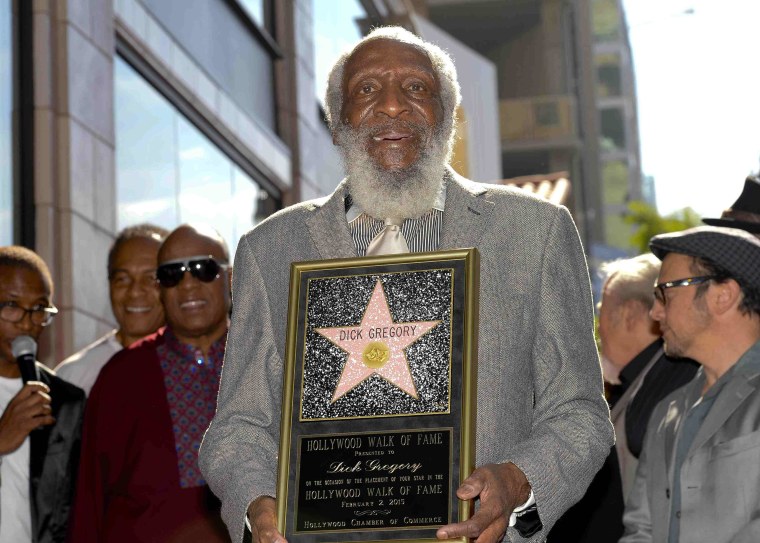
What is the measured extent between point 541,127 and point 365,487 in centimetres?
6112

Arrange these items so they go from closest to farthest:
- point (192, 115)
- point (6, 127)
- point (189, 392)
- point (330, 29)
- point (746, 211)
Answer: point (189, 392) < point (746, 211) < point (6, 127) < point (192, 115) < point (330, 29)

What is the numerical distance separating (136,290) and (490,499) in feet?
16.3

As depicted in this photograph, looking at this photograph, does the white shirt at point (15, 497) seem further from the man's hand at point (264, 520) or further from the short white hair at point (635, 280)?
the man's hand at point (264, 520)

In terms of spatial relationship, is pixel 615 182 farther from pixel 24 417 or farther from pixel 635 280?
pixel 24 417

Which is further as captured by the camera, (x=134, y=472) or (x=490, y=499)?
(x=134, y=472)

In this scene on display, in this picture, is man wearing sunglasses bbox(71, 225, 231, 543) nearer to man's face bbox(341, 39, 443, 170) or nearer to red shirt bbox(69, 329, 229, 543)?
red shirt bbox(69, 329, 229, 543)

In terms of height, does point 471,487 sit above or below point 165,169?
below

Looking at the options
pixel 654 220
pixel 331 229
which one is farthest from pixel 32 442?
pixel 654 220

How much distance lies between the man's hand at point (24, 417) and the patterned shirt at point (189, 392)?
56 centimetres

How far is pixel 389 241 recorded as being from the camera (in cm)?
387

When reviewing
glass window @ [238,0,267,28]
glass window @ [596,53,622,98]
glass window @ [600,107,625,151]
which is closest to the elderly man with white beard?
glass window @ [238,0,267,28]

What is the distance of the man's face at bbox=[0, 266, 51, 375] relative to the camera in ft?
23.2

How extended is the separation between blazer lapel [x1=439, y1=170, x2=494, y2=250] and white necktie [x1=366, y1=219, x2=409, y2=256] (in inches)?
4.4

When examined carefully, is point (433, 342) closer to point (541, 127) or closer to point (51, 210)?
point (51, 210)
